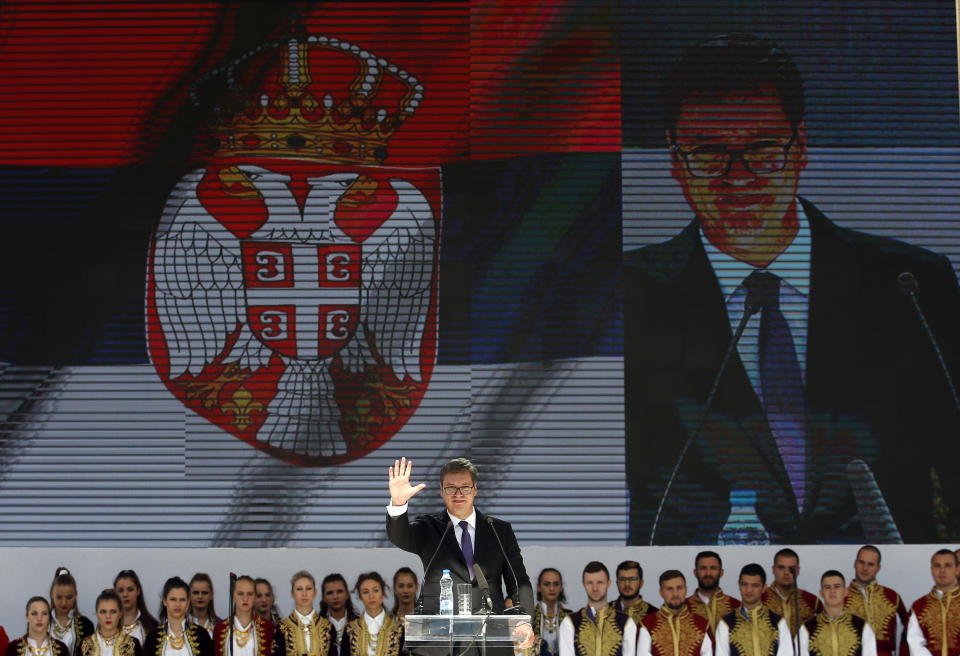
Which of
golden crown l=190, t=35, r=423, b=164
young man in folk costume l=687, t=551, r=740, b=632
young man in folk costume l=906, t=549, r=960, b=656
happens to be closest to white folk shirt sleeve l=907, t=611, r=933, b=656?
young man in folk costume l=906, t=549, r=960, b=656

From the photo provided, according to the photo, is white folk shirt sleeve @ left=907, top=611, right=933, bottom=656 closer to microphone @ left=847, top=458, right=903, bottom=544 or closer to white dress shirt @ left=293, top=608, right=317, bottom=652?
microphone @ left=847, top=458, right=903, bottom=544

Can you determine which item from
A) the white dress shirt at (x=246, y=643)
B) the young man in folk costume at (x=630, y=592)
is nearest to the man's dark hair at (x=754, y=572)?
the young man in folk costume at (x=630, y=592)

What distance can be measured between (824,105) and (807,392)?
1949 mm

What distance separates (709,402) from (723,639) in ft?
5.71

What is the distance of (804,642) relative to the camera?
6996 mm

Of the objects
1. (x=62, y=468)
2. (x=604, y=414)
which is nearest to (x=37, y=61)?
(x=62, y=468)

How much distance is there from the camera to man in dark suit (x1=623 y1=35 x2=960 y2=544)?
8.07 metres

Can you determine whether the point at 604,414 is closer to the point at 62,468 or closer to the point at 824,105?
the point at 824,105

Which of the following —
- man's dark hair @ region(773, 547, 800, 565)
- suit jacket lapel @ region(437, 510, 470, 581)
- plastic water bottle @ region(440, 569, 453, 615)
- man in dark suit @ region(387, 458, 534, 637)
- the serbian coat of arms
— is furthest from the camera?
the serbian coat of arms

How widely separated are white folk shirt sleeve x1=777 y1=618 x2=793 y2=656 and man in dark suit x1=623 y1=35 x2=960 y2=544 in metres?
1.09

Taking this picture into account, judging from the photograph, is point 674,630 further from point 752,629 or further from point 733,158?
point 733,158

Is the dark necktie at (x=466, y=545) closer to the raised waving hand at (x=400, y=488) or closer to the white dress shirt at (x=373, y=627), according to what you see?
the raised waving hand at (x=400, y=488)

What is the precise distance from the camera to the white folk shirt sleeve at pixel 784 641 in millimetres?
6926

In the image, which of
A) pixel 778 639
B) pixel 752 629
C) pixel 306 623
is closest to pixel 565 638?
pixel 752 629
